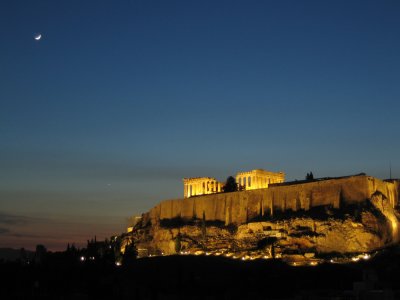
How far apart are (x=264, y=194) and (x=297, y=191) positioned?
5.14 m

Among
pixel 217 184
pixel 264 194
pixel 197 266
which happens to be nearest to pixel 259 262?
pixel 197 266

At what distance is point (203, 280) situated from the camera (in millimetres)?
54594

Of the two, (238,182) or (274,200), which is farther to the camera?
(238,182)

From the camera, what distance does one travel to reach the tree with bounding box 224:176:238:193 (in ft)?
312

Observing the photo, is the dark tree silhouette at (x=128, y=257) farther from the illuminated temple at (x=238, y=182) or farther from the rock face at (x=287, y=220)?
the illuminated temple at (x=238, y=182)

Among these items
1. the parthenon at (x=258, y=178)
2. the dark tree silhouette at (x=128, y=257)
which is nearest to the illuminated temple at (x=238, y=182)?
the parthenon at (x=258, y=178)

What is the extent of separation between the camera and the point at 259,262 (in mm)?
63750

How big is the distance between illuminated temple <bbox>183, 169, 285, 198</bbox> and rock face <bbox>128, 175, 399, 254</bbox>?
18.3 feet

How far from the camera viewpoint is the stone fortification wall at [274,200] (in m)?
72.3

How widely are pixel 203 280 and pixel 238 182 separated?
4108 centimetres

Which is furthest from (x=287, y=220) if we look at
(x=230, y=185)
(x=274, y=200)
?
(x=230, y=185)

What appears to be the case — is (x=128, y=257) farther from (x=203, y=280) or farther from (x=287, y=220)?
(x=203, y=280)

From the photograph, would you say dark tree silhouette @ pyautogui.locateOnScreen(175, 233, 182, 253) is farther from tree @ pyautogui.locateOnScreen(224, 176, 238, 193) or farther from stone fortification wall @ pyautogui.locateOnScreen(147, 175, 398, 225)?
tree @ pyautogui.locateOnScreen(224, 176, 238, 193)

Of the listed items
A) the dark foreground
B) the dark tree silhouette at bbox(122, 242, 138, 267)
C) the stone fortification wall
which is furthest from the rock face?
the dark tree silhouette at bbox(122, 242, 138, 267)
